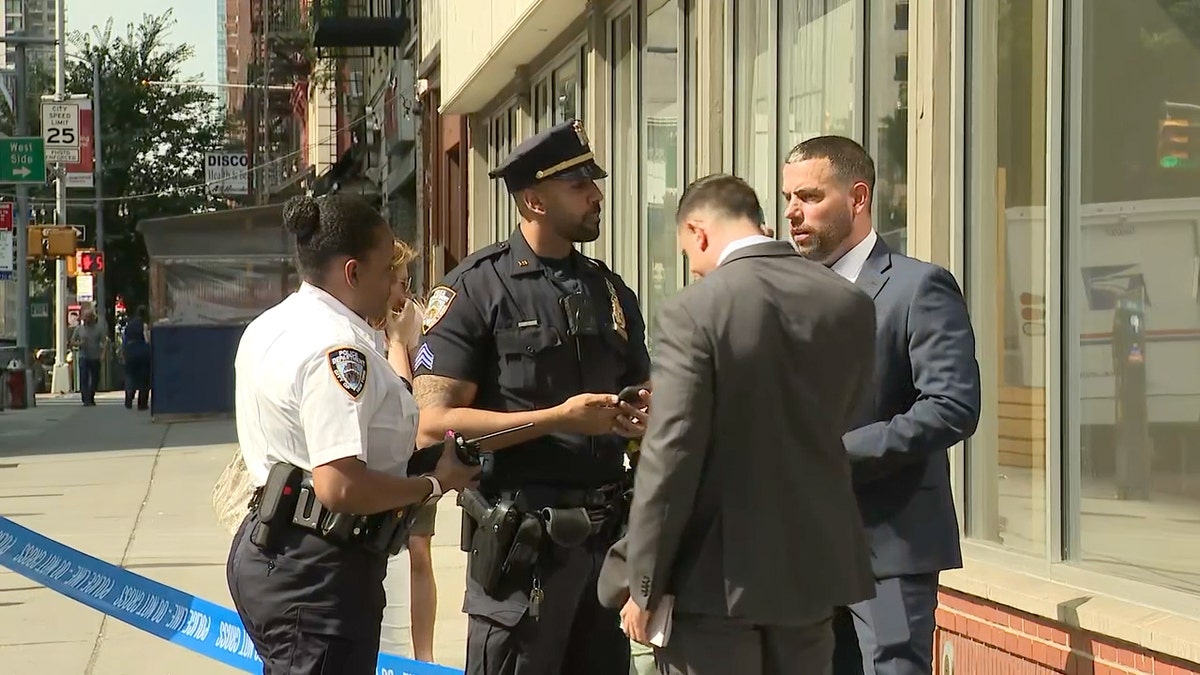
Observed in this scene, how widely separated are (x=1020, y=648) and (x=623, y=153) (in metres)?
7.04

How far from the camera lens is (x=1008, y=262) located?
597 cm

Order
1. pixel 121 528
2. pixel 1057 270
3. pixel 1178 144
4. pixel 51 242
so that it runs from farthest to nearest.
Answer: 1. pixel 51 242
2. pixel 121 528
3. pixel 1057 270
4. pixel 1178 144

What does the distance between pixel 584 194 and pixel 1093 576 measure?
7.34 ft

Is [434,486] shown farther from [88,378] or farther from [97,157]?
[97,157]

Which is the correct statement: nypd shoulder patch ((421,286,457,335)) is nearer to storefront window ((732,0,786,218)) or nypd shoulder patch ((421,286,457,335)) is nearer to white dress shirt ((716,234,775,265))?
white dress shirt ((716,234,775,265))

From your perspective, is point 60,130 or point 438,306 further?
point 60,130

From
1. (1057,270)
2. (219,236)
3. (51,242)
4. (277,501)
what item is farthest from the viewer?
(51,242)

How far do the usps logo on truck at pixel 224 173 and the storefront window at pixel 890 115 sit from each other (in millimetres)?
47299

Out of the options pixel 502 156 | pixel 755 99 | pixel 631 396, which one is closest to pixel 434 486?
pixel 631 396

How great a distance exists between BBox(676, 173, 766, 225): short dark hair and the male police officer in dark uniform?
2.77 ft

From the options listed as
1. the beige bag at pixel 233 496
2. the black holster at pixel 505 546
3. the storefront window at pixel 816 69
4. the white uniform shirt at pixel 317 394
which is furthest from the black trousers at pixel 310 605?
the beige bag at pixel 233 496

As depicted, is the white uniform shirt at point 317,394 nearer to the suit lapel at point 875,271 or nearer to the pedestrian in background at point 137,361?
the suit lapel at point 875,271

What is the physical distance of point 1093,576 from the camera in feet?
17.4

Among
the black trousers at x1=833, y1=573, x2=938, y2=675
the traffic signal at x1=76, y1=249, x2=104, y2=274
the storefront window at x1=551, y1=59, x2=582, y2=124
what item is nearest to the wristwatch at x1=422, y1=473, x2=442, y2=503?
the black trousers at x1=833, y1=573, x2=938, y2=675
